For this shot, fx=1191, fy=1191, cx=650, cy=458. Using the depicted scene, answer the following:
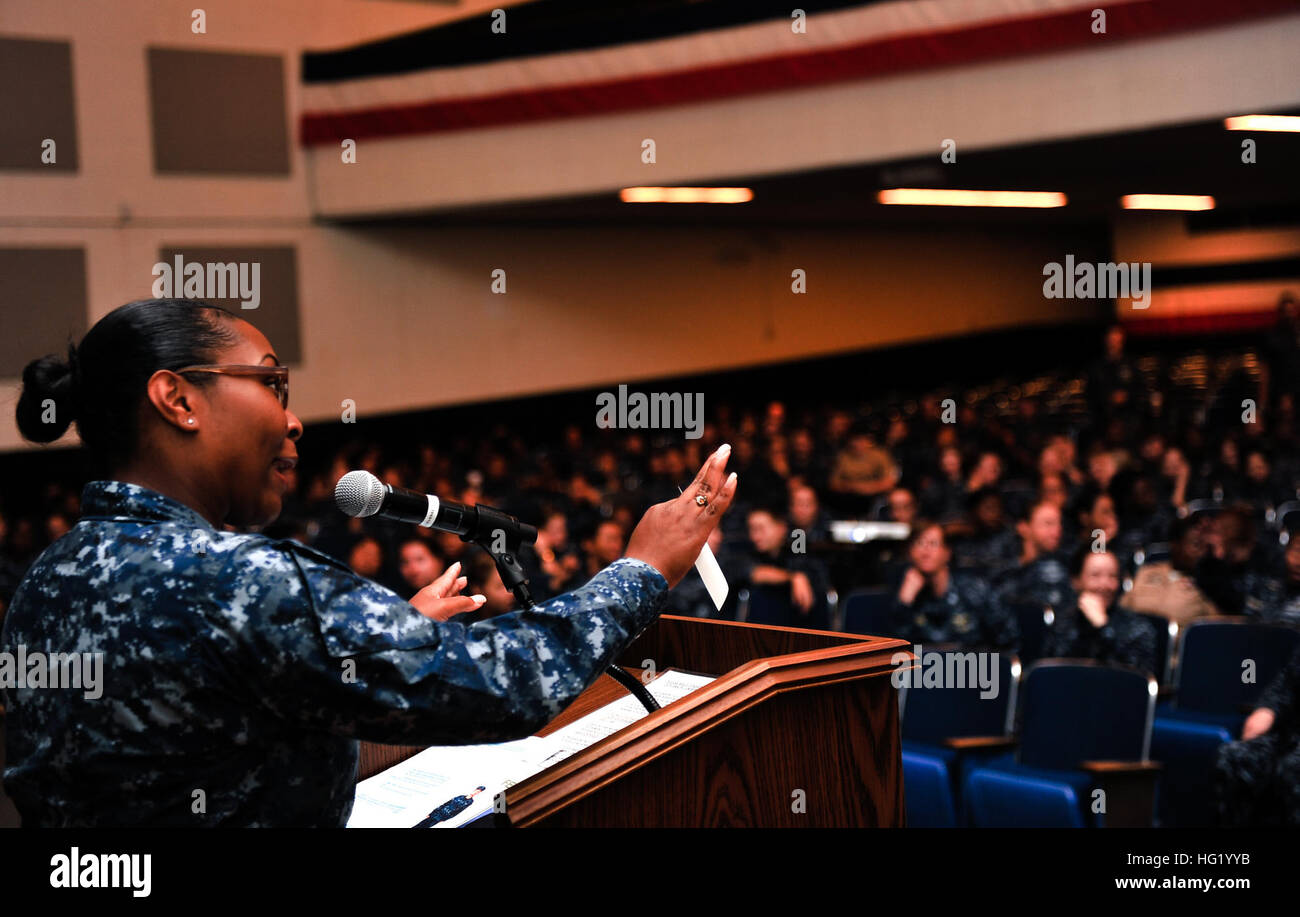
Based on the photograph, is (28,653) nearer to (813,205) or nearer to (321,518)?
(321,518)

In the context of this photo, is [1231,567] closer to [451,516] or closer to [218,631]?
[451,516]

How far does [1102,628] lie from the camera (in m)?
4.69

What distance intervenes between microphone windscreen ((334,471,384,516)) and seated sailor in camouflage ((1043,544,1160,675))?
154 inches

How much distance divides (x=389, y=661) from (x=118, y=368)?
0.46 metres

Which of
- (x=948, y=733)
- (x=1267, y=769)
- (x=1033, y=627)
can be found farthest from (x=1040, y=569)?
(x=1267, y=769)

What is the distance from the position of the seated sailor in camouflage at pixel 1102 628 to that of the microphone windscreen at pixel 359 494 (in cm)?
392

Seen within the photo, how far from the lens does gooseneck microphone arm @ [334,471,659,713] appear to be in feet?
4.58

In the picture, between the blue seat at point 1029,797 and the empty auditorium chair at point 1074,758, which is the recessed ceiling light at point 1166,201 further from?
the blue seat at point 1029,797

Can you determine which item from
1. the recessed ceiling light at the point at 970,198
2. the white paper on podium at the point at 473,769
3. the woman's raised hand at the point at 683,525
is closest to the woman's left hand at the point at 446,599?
the white paper on podium at the point at 473,769

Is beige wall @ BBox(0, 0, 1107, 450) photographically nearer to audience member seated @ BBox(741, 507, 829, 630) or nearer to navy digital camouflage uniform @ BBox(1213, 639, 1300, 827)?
audience member seated @ BBox(741, 507, 829, 630)

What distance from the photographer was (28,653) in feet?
3.95

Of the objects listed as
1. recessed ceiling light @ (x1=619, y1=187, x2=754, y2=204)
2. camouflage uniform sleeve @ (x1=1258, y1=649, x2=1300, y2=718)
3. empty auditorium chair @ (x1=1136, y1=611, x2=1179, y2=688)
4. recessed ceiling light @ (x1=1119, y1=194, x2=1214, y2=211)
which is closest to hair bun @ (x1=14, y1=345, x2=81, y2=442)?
camouflage uniform sleeve @ (x1=1258, y1=649, x2=1300, y2=718)

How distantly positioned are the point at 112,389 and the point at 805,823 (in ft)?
3.11

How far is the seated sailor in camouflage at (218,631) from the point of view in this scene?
1.12 m
